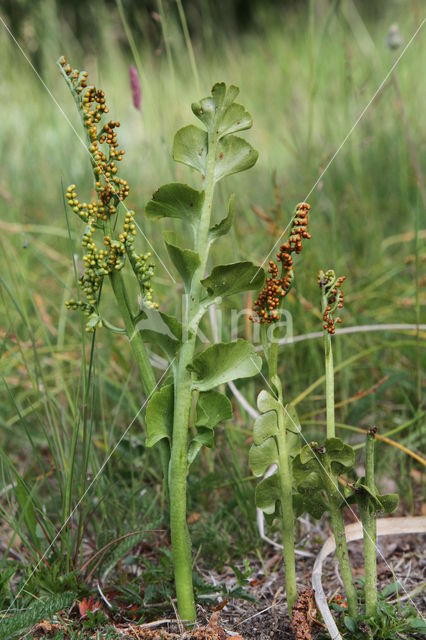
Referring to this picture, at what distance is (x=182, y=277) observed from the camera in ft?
2.75

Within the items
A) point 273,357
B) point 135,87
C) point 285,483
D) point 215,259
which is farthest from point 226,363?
point 215,259

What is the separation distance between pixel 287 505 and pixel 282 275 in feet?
0.95

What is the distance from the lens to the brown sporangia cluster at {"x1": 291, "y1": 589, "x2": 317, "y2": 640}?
812 millimetres

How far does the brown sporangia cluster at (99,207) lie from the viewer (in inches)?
31.6

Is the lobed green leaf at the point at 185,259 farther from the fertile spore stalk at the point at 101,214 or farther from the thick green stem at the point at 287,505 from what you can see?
the thick green stem at the point at 287,505

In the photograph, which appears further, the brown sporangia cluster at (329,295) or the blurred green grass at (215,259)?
the blurred green grass at (215,259)

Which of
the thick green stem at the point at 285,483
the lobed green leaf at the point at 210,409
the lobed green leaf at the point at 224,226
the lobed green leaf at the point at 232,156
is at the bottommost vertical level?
the thick green stem at the point at 285,483

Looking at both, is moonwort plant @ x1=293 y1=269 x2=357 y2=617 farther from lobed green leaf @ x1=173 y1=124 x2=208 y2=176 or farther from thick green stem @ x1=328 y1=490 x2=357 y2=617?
lobed green leaf @ x1=173 y1=124 x2=208 y2=176

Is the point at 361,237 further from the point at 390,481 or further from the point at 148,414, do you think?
the point at 148,414

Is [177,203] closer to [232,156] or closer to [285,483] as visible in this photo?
[232,156]

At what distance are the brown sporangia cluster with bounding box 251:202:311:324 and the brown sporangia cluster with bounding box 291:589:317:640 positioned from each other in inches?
13.6

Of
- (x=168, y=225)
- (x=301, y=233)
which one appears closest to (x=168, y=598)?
(x=301, y=233)

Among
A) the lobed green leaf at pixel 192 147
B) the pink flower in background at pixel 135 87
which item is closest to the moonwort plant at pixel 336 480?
the lobed green leaf at pixel 192 147

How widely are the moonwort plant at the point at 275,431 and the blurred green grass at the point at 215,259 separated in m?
0.24
